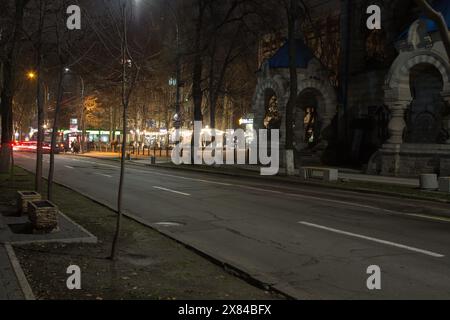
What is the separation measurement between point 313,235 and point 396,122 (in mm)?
16665

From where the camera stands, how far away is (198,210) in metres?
13.5

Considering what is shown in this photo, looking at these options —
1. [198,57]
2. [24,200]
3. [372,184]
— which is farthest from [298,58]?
[24,200]

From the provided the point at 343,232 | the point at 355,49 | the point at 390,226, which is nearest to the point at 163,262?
the point at 343,232

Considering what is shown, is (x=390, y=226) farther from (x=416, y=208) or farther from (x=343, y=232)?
(x=416, y=208)

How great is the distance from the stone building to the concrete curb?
19.2m

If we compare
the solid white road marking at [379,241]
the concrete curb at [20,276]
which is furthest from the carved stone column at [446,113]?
the concrete curb at [20,276]

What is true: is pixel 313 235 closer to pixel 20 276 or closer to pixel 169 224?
pixel 169 224

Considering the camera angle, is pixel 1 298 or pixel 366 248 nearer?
pixel 1 298

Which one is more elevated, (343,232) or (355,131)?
(355,131)

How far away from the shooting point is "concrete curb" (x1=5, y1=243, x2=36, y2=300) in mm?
5707

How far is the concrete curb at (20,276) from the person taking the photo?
5.71 meters
